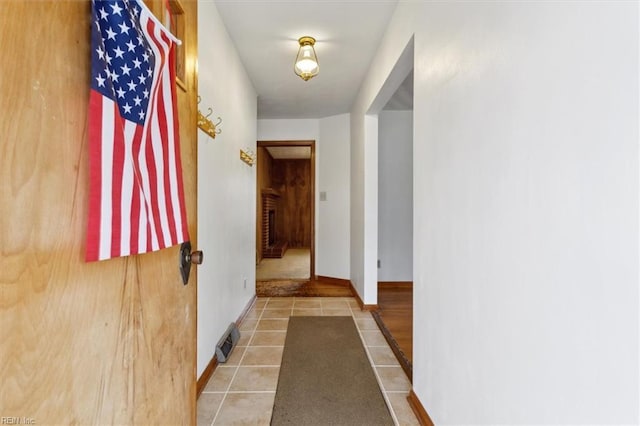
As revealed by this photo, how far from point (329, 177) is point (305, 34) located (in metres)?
2.30

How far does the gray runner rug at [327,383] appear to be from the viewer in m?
1.59

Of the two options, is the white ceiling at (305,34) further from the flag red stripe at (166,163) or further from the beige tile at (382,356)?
the beige tile at (382,356)

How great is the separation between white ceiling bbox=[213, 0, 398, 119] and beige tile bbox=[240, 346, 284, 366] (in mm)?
2520

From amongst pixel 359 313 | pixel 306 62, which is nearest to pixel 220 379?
pixel 359 313

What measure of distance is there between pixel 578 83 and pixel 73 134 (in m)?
1.04

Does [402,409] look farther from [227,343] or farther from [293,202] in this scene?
[293,202]

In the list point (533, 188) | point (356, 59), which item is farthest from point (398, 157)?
point (533, 188)

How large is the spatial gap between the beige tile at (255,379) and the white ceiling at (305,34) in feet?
8.26

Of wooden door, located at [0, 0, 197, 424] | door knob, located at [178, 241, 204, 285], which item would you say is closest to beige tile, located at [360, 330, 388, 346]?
door knob, located at [178, 241, 204, 285]

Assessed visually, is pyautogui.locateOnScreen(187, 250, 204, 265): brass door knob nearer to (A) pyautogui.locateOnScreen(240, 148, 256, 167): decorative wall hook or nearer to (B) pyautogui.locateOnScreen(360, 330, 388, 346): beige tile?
(B) pyautogui.locateOnScreen(360, 330, 388, 346): beige tile

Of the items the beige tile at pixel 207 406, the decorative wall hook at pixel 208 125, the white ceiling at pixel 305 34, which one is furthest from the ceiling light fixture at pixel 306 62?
the beige tile at pixel 207 406

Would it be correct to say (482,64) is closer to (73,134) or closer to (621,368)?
(621,368)

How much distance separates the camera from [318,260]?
4.56 metres

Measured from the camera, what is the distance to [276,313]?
3.15m
